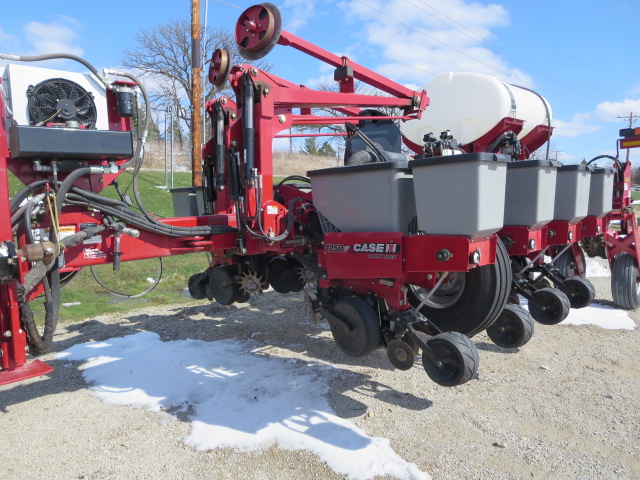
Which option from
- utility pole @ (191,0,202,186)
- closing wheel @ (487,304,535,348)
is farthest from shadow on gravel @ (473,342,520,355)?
utility pole @ (191,0,202,186)

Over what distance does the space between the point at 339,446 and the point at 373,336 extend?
2.31ft

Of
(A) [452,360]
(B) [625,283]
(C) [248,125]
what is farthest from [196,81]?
(A) [452,360]

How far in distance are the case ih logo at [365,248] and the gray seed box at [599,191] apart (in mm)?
2801

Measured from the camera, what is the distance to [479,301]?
3451mm

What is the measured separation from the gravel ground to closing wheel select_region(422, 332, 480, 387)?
1.53ft

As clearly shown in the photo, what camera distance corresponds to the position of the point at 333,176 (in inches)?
132

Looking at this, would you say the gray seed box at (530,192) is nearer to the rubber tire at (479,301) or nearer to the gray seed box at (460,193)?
the rubber tire at (479,301)

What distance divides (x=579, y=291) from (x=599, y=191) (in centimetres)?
100

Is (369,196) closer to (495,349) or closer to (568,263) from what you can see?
(495,349)

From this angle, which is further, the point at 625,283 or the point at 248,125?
the point at 625,283

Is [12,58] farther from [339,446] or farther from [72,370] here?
[339,446]

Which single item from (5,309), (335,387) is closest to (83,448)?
(5,309)

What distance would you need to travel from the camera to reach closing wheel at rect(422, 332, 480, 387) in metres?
2.84

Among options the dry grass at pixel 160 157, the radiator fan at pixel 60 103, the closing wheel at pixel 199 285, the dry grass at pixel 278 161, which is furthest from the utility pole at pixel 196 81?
the dry grass at pixel 278 161
